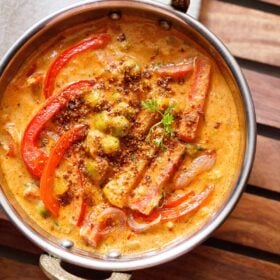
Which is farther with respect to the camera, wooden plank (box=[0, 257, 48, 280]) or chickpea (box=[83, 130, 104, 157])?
wooden plank (box=[0, 257, 48, 280])

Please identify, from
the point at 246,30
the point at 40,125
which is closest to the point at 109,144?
the point at 40,125

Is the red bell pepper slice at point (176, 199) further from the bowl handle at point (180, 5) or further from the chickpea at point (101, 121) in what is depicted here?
the bowl handle at point (180, 5)

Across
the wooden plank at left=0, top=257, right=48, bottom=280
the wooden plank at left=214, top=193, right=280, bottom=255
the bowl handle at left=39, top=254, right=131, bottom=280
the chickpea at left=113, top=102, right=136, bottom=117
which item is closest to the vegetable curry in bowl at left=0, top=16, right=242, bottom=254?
the chickpea at left=113, top=102, right=136, bottom=117

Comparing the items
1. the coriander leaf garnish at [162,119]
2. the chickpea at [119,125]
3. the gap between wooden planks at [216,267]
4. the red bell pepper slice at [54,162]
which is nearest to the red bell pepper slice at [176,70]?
the coriander leaf garnish at [162,119]

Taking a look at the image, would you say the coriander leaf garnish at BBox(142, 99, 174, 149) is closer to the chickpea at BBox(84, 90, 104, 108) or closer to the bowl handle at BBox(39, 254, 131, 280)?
the chickpea at BBox(84, 90, 104, 108)

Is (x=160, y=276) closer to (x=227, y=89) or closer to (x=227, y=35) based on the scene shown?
(x=227, y=89)

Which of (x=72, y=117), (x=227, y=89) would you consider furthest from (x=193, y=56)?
(x=72, y=117)

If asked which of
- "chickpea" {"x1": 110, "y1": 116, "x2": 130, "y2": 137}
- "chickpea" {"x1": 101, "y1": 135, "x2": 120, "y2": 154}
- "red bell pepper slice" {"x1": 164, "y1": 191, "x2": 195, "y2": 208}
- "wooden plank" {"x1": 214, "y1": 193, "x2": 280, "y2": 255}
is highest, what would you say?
"chickpea" {"x1": 110, "y1": 116, "x2": 130, "y2": 137}
